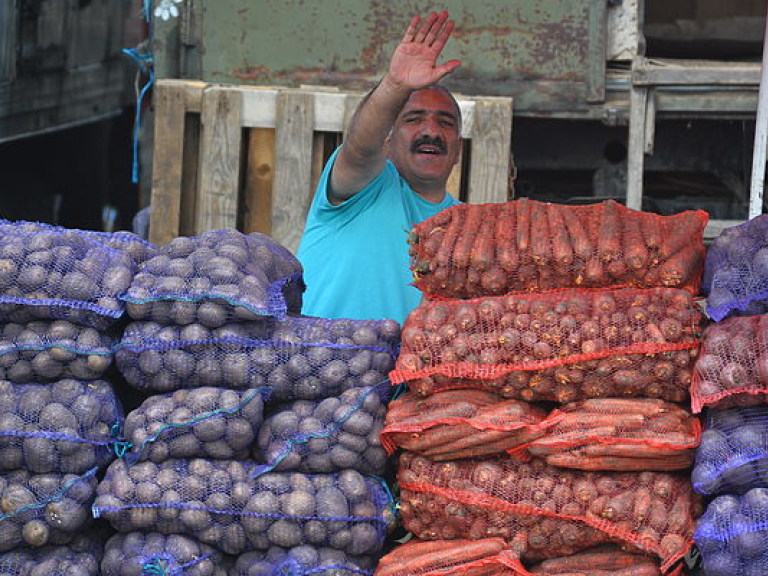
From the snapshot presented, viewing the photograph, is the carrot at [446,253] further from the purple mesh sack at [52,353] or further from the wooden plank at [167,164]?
the wooden plank at [167,164]

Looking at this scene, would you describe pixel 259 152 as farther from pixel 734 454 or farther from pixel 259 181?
pixel 734 454

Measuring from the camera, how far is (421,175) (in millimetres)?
4422

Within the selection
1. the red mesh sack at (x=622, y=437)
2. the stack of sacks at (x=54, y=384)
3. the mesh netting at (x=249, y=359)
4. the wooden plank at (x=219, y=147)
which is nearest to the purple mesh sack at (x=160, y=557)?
the stack of sacks at (x=54, y=384)

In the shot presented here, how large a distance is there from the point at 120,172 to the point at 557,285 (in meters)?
9.65

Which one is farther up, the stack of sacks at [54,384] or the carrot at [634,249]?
the carrot at [634,249]

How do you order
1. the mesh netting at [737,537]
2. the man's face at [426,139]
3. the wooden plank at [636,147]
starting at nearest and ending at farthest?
the mesh netting at [737,537] → the man's face at [426,139] → the wooden plank at [636,147]

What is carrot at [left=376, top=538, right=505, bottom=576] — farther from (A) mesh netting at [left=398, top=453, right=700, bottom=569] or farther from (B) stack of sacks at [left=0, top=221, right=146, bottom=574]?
(B) stack of sacks at [left=0, top=221, right=146, bottom=574]

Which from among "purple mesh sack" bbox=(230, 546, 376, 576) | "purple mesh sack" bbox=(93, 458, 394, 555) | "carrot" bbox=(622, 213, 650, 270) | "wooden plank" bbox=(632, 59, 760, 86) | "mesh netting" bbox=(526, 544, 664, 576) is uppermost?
"wooden plank" bbox=(632, 59, 760, 86)

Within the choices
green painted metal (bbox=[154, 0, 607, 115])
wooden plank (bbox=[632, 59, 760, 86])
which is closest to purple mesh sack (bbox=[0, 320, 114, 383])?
green painted metal (bbox=[154, 0, 607, 115])

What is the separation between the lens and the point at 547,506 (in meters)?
2.85

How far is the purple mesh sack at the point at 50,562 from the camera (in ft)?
9.68

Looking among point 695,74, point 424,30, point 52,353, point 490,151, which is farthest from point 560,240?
point 695,74

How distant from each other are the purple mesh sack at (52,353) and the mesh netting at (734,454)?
1.68 m

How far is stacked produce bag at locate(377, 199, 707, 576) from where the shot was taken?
2.83 metres
